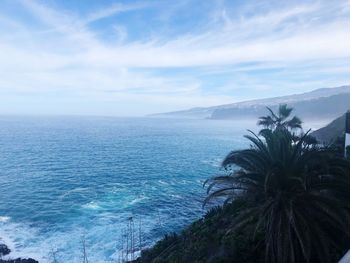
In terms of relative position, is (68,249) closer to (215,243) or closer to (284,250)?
(215,243)

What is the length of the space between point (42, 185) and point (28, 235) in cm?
1931

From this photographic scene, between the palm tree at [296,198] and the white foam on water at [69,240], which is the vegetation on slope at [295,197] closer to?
the palm tree at [296,198]

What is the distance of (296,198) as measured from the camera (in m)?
14.7

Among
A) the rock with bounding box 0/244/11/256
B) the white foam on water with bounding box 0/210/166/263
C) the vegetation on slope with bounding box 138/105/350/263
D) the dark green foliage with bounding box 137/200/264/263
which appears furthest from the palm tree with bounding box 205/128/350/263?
the rock with bounding box 0/244/11/256

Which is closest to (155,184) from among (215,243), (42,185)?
(42,185)

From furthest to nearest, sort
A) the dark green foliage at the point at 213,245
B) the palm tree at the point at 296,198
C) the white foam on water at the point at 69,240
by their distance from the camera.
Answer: the white foam on water at the point at 69,240 → the dark green foliage at the point at 213,245 → the palm tree at the point at 296,198

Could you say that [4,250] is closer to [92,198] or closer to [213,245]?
[92,198]

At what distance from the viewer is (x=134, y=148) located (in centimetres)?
10094

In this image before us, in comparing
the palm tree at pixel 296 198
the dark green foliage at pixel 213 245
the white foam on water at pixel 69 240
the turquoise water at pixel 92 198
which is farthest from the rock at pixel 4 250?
the palm tree at pixel 296 198

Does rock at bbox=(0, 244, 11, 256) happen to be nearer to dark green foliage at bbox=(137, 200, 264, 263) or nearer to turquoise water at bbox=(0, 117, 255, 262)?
turquoise water at bbox=(0, 117, 255, 262)

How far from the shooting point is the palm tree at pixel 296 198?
46.4 ft

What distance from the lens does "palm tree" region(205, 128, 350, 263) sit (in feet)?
46.4

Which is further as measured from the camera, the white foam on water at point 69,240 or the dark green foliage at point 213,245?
the white foam on water at point 69,240

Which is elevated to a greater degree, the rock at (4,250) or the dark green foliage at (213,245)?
the dark green foliage at (213,245)
